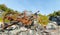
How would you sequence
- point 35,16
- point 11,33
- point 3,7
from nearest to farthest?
point 11,33
point 35,16
point 3,7

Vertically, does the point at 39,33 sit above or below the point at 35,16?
below

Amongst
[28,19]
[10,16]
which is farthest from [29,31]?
[10,16]

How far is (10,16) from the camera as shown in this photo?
1347 cm

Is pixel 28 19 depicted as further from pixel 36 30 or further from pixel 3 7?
pixel 3 7

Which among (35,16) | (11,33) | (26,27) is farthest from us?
(35,16)

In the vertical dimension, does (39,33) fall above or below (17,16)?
below

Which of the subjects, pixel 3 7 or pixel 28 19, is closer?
pixel 28 19

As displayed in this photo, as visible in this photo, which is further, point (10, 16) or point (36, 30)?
point (10, 16)

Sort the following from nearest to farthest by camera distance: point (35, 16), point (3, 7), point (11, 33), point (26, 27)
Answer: point (11, 33) → point (26, 27) → point (35, 16) → point (3, 7)

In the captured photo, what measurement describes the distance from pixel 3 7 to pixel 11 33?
1690cm

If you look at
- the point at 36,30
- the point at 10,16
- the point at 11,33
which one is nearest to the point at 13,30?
the point at 11,33

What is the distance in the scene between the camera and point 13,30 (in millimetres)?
11477

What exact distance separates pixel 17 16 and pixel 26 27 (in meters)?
1.44

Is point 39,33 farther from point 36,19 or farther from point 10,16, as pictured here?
point 10,16
